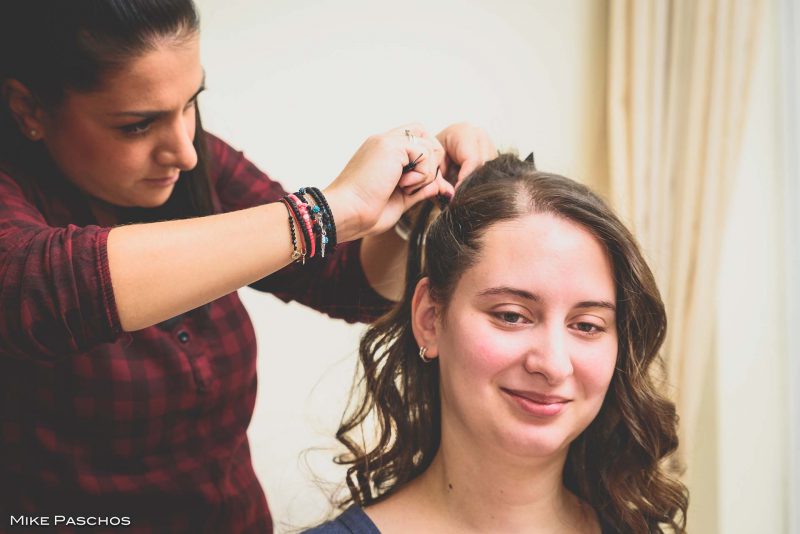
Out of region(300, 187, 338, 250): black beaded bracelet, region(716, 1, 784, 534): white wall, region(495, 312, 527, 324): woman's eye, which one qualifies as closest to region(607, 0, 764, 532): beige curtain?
region(716, 1, 784, 534): white wall

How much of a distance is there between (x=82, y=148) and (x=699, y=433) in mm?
1948

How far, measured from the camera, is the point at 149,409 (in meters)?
1.53

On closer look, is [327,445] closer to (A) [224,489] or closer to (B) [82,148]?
(A) [224,489]

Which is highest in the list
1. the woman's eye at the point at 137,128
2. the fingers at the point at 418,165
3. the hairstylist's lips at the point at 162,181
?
the woman's eye at the point at 137,128

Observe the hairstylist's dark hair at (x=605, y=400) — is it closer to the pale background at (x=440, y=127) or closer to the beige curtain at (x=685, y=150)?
the pale background at (x=440, y=127)

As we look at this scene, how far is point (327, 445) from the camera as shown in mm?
2605

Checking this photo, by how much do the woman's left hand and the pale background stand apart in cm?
80

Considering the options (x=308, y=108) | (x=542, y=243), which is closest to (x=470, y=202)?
(x=542, y=243)

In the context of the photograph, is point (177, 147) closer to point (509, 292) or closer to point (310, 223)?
point (310, 223)

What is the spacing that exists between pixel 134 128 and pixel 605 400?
3.15 feet

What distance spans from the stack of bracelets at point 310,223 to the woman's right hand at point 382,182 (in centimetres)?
3

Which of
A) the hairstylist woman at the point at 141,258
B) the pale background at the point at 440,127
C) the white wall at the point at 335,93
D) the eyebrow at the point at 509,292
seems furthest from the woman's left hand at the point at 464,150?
the white wall at the point at 335,93

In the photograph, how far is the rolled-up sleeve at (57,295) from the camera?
3.49 feet

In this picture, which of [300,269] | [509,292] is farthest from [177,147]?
[509,292]
